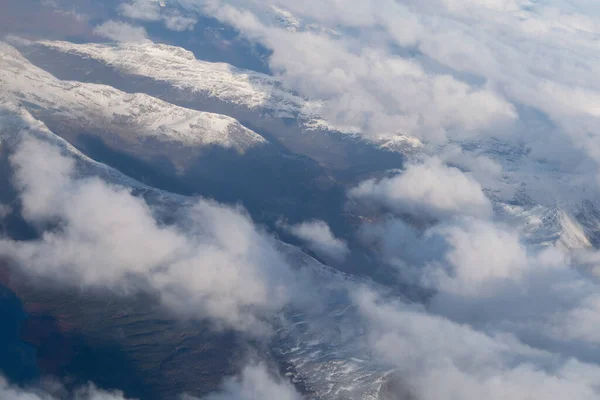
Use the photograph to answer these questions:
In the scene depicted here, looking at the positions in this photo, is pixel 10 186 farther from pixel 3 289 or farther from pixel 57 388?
pixel 57 388

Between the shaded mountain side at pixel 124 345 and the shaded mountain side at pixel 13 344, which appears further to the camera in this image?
the shaded mountain side at pixel 124 345

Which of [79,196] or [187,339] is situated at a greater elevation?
[79,196]

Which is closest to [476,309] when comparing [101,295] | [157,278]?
[157,278]

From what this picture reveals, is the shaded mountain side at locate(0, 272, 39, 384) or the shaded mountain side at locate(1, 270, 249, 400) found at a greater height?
the shaded mountain side at locate(0, 272, 39, 384)

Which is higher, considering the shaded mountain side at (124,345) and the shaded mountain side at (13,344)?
the shaded mountain side at (13,344)

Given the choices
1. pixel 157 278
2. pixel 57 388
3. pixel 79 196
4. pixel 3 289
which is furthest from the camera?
pixel 79 196

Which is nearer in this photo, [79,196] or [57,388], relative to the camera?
[57,388]

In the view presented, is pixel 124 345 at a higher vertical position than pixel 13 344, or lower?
lower

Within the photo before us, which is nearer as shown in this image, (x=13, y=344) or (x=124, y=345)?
(x=13, y=344)

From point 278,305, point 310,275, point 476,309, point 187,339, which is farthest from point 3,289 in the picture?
point 476,309

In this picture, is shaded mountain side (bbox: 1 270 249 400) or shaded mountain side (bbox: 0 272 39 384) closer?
shaded mountain side (bbox: 0 272 39 384)

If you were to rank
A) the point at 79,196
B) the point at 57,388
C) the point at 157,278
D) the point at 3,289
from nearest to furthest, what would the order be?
the point at 57,388 → the point at 3,289 → the point at 157,278 → the point at 79,196
